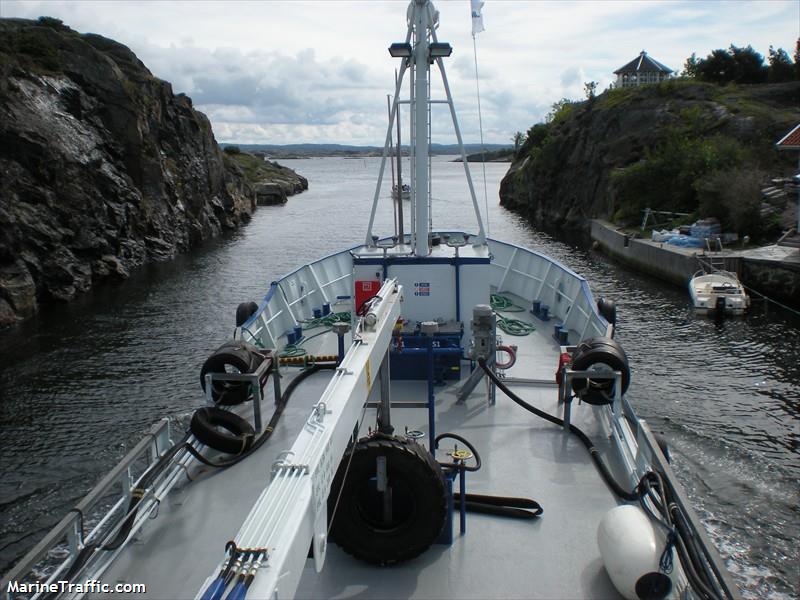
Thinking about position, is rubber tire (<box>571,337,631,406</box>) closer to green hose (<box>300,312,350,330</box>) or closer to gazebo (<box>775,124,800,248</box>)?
green hose (<box>300,312,350,330</box>)

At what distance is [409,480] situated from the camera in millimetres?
6211

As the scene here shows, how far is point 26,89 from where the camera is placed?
3284cm

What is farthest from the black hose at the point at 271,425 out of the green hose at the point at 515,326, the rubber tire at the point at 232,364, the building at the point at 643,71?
the building at the point at 643,71

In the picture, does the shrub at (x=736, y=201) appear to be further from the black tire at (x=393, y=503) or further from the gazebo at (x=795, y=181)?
the black tire at (x=393, y=503)

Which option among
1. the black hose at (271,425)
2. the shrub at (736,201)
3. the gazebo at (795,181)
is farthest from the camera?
the shrub at (736,201)

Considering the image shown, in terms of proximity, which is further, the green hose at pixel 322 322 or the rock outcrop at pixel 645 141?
the rock outcrop at pixel 645 141

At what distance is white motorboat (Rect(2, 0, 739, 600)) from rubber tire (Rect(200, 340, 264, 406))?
4cm

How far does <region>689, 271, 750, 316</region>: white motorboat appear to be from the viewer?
1030 inches

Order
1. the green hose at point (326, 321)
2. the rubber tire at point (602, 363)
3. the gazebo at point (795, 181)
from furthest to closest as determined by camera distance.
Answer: the gazebo at point (795, 181), the green hose at point (326, 321), the rubber tire at point (602, 363)

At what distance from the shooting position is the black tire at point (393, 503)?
6.14m

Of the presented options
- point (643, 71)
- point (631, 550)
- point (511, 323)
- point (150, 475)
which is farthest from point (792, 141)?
point (643, 71)

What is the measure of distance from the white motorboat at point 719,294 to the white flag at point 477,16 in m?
18.7

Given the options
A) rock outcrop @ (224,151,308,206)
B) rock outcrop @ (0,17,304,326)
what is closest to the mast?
rock outcrop @ (0,17,304,326)

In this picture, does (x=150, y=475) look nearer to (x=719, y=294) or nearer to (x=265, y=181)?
(x=719, y=294)
